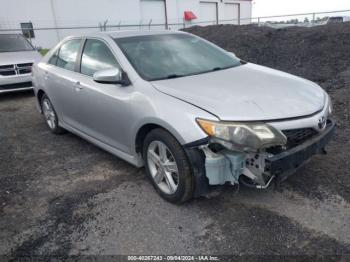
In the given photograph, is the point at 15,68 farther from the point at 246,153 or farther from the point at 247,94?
the point at 246,153

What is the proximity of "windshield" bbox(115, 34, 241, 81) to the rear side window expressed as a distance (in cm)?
18

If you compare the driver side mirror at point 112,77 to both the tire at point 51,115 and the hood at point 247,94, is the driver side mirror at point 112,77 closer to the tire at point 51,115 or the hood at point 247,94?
the hood at point 247,94

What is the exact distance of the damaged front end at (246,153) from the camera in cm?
261

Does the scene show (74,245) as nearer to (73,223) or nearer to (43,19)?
(73,223)

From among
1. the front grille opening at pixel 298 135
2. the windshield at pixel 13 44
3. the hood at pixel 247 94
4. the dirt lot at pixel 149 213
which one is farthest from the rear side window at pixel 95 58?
the windshield at pixel 13 44

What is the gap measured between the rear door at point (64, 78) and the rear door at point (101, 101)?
0.22 metres

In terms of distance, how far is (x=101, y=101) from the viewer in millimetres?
3762

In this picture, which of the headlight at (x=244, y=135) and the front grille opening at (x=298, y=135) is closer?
the headlight at (x=244, y=135)

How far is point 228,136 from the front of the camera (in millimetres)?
2631

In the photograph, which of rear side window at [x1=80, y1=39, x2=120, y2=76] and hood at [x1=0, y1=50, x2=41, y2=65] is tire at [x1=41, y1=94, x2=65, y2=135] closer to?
rear side window at [x1=80, y1=39, x2=120, y2=76]

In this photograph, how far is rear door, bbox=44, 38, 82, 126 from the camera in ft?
14.5

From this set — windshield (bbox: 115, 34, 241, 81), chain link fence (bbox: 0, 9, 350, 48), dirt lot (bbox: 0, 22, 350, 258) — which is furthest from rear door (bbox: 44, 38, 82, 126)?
chain link fence (bbox: 0, 9, 350, 48)

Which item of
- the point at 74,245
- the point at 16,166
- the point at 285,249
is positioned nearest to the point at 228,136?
the point at 285,249

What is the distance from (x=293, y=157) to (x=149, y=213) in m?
1.41
